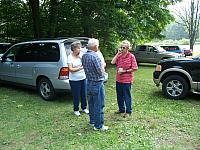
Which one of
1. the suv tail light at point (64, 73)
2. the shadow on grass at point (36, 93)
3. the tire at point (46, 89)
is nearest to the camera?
the suv tail light at point (64, 73)

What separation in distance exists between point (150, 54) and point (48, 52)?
13.9 m

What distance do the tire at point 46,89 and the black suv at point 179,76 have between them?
3.10m

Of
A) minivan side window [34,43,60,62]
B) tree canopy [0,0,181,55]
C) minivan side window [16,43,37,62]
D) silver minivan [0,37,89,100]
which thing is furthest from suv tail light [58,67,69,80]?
tree canopy [0,0,181,55]

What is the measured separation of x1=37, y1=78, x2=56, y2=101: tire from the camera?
325 inches

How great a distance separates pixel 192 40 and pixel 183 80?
32529 mm

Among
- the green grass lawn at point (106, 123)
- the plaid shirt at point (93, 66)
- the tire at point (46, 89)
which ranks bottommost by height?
the green grass lawn at point (106, 123)

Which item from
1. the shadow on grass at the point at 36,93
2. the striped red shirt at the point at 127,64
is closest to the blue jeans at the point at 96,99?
the striped red shirt at the point at 127,64

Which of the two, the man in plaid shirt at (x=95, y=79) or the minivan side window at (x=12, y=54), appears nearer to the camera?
the man in plaid shirt at (x=95, y=79)

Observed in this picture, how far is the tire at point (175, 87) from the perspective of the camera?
8391 millimetres

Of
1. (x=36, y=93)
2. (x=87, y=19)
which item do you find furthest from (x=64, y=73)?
(x=87, y=19)

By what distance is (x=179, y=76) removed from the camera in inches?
336

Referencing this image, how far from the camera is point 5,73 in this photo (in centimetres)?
997

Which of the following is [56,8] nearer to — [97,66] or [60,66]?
[60,66]

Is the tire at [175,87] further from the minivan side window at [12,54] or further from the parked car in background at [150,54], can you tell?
the parked car in background at [150,54]
